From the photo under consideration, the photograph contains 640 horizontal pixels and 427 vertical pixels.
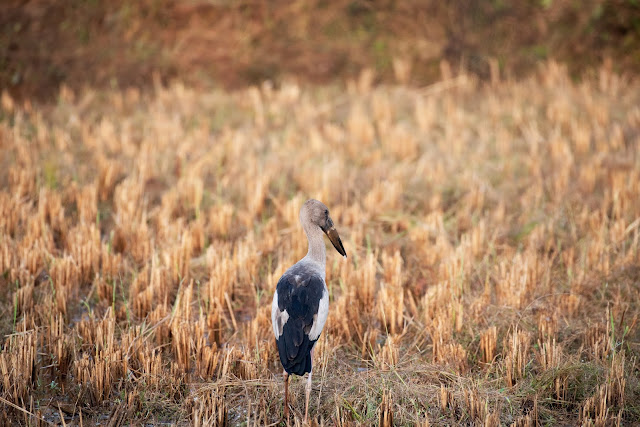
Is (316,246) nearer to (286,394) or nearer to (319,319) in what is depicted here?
(319,319)

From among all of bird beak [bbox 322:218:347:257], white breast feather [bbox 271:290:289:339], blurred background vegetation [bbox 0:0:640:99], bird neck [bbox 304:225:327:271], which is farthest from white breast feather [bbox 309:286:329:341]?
blurred background vegetation [bbox 0:0:640:99]

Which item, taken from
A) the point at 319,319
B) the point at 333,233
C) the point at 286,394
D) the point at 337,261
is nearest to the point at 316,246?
Result: the point at 333,233

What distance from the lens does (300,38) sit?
1161cm

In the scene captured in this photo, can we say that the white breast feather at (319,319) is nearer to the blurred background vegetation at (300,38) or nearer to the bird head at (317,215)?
the bird head at (317,215)

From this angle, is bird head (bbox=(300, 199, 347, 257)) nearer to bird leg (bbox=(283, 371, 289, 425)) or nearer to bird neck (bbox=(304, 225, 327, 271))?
bird neck (bbox=(304, 225, 327, 271))

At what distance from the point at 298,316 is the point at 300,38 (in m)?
9.25

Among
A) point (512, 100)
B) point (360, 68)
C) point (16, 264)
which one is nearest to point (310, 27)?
point (360, 68)

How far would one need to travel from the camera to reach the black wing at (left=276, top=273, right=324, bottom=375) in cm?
298

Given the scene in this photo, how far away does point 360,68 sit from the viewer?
11.4m

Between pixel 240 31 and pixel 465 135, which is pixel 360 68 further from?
pixel 465 135

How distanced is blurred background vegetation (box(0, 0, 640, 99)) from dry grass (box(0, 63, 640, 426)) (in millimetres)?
2315

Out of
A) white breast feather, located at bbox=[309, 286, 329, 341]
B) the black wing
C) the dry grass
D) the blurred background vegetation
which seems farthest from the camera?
the blurred background vegetation

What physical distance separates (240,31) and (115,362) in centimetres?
903

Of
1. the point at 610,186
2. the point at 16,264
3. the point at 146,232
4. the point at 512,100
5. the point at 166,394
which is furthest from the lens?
the point at 512,100
